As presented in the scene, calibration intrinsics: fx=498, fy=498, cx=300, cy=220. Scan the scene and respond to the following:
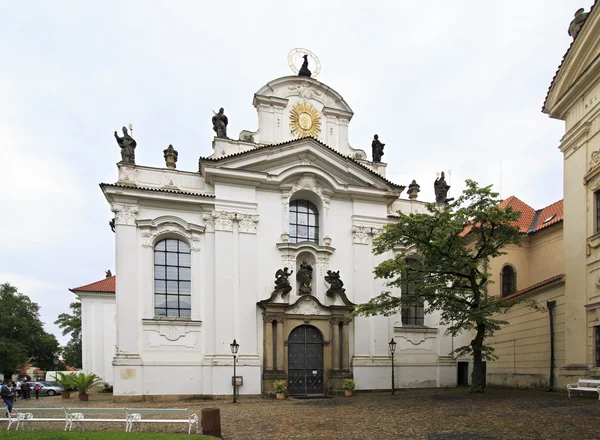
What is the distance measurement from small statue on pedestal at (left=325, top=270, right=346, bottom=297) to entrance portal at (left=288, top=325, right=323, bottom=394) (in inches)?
73.5

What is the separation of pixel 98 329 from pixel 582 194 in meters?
31.4

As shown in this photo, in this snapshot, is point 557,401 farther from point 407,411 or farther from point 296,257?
point 296,257

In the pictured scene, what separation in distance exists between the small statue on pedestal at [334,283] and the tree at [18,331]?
3684 centimetres

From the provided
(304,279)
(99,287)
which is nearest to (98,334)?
(99,287)

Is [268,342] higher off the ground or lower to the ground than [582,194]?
lower

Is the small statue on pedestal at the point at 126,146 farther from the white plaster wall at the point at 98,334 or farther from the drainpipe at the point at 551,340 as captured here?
the drainpipe at the point at 551,340

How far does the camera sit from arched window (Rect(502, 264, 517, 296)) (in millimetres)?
28047

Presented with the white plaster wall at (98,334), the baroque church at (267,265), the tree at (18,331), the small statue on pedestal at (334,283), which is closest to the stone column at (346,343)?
the baroque church at (267,265)

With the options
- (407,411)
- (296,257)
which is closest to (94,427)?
(407,411)

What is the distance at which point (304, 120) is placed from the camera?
25453 millimetres

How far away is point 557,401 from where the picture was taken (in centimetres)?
1555

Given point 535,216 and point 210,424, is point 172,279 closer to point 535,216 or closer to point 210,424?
point 210,424

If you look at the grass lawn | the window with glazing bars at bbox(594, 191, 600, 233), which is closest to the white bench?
the window with glazing bars at bbox(594, 191, 600, 233)

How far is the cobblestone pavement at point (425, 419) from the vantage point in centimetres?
1066
